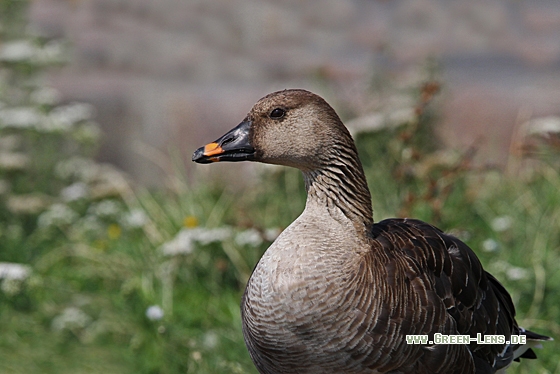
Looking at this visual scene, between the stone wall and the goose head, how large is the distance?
3461 millimetres

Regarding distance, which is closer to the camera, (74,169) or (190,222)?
(190,222)

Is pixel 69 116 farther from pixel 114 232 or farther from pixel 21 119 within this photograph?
pixel 114 232

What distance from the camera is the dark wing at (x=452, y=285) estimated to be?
2795mm

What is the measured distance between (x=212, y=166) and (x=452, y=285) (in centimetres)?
342

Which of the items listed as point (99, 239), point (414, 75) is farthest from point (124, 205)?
point (414, 75)

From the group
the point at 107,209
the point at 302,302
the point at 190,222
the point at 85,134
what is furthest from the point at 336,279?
the point at 85,134

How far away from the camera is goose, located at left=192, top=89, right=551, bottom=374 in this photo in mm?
2561

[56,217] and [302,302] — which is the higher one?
[302,302]

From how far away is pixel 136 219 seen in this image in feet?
16.9

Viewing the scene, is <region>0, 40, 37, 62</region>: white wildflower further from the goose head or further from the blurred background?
the goose head

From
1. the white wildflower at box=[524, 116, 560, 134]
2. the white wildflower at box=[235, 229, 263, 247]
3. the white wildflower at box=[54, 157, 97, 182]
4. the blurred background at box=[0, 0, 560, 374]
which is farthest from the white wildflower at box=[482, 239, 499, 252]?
the white wildflower at box=[54, 157, 97, 182]

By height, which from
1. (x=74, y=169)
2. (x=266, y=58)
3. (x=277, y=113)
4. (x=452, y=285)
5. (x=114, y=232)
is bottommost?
(x=114, y=232)

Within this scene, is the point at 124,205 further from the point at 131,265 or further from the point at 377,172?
the point at 377,172

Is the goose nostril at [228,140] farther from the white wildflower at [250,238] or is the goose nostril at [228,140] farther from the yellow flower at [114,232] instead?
the yellow flower at [114,232]
